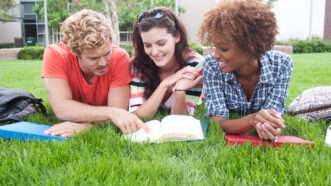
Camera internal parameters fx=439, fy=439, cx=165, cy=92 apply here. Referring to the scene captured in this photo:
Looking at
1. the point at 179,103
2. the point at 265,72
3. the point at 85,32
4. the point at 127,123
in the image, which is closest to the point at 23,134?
the point at 127,123

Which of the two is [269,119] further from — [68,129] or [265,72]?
[68,129]

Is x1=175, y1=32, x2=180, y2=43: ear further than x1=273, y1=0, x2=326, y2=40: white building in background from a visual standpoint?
No

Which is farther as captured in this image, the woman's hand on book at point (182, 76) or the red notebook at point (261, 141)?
the woman's hand on book at point (182, 76)

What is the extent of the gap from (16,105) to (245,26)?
1.87 metres

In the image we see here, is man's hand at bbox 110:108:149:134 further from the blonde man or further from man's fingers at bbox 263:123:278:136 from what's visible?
man's fingers at bbox 263:123:278:136

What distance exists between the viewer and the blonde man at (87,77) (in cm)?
278

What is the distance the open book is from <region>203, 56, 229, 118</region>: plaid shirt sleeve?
0.16 m

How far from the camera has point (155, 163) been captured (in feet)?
7.08

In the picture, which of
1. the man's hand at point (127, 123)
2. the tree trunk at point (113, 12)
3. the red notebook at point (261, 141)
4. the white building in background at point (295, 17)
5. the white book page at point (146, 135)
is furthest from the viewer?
the white building in background at point (295, 17)

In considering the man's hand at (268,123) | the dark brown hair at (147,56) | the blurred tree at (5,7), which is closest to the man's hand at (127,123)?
the dark brown hair at (147,56)

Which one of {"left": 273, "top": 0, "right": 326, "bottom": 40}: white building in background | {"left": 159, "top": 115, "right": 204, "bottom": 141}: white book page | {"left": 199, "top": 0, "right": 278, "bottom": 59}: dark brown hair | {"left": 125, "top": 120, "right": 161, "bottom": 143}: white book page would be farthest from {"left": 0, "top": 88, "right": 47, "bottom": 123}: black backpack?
{"left": 273, "top": 0, "right": 326, "bottom": 40}: white building in background

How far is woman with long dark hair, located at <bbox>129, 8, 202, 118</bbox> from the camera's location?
3078 mm

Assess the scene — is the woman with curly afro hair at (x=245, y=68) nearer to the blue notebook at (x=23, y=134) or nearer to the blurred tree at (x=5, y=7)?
the blue notebook at (x=23, y=134)

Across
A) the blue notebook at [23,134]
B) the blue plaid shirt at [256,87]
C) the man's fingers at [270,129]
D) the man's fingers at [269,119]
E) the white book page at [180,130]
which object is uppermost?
the blue plaid shirt at [256,87]
